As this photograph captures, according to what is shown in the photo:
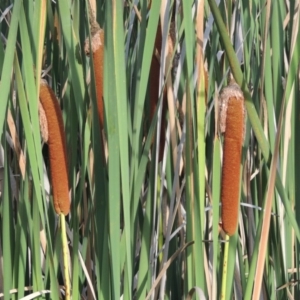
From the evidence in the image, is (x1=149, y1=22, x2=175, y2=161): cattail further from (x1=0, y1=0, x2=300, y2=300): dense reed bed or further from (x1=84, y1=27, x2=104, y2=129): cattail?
(x1=84, y1=27, x2=104, y2=129): cattail

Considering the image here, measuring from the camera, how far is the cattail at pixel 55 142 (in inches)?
27.4

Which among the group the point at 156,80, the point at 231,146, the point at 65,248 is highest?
the point at 156,80

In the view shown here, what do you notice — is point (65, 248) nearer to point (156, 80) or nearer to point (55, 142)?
point (55, 142)

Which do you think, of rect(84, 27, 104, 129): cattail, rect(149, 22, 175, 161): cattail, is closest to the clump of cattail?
rect(84, 27, 104, 129): cattail

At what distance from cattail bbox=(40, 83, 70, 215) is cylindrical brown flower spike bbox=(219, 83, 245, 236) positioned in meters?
0.20

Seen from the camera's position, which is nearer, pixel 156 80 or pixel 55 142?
pixel 55 142

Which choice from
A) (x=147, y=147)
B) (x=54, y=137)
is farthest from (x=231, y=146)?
(x=54, y=137)

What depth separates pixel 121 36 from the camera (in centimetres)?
65

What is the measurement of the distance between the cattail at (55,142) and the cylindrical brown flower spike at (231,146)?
0.20m

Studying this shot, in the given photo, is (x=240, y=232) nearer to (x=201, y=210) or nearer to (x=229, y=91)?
(x=201, y=210)

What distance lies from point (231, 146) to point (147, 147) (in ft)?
0.39

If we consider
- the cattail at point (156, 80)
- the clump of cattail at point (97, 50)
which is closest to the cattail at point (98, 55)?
the clump of cattail at point (97, 50)

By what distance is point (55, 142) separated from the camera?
70cm

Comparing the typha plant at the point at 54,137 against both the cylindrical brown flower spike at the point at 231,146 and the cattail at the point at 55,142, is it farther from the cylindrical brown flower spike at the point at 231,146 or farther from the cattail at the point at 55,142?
the cylindrical brown flower spike at the point at 231,146
